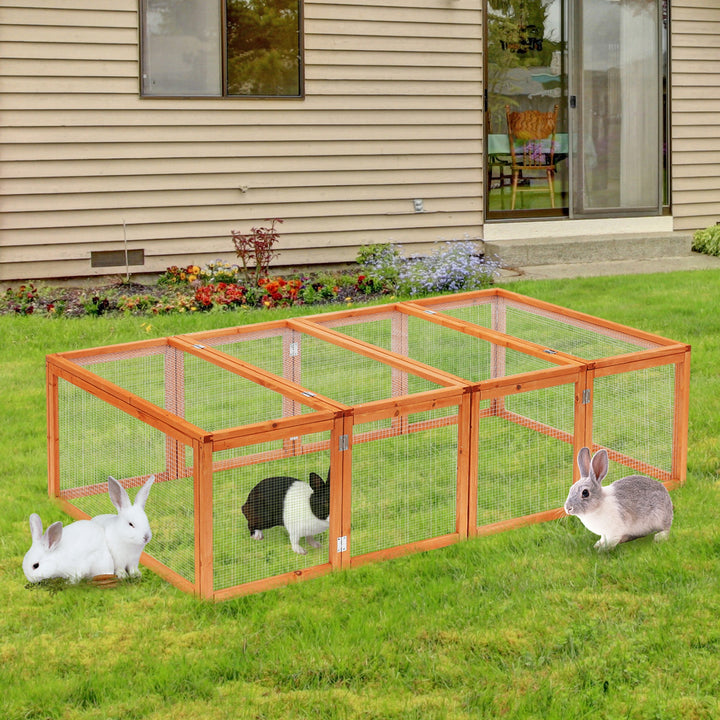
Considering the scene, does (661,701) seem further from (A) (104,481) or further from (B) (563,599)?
(A) (104,481)

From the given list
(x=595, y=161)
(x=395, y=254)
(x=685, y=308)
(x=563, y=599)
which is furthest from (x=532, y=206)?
(x=563, y=599)

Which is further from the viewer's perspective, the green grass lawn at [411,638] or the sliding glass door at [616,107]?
the sliding glass door at [616,107]

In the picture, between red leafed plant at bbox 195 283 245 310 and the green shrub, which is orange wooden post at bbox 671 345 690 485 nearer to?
red leafed plant at bbox 195 283 245 310

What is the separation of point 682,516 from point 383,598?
5.32ft

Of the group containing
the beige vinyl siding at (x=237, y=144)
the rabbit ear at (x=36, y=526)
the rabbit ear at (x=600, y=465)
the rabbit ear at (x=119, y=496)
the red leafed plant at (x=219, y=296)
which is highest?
the beige vinyl siding at (x=237, y=144)

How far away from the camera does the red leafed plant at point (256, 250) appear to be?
10.8m

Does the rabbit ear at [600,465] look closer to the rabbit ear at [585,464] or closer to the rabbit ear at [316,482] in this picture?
the rabbit ear at [585,464]

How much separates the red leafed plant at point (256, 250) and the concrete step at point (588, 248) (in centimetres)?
241

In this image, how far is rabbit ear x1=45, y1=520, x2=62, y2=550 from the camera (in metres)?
4.78

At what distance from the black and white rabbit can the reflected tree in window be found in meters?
7.14

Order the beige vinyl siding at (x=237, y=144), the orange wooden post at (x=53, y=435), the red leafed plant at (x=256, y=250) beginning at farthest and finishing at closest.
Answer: the red leafed plant at (x=256, y=250) < the beige vinyl siding at (x=237, y=144) < the orange wooden post at (x=53, y=435)

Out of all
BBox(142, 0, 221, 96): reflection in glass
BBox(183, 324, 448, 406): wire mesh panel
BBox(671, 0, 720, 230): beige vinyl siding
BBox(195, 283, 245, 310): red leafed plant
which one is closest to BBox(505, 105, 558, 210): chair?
BBox(671, 0, 720, 230): beige vinyl siding

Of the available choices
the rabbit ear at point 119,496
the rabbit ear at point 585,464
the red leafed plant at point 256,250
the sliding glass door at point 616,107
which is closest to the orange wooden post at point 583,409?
the rabbit ear at point 585,464

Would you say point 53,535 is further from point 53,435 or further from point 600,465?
point 600,465
